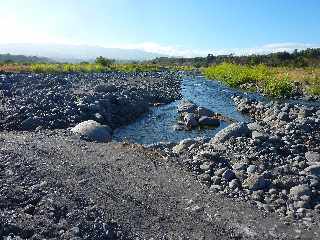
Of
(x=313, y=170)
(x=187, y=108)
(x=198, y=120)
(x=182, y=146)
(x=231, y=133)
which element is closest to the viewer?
(x=313, y=170)

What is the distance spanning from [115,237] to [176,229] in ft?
4.76

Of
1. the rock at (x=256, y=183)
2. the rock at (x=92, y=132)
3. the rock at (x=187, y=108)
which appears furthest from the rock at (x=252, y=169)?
the rock at (x=187, y=108)

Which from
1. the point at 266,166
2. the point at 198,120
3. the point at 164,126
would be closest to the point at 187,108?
the point at 198,120

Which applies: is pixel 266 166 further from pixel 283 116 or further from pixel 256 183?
pixel 283 116

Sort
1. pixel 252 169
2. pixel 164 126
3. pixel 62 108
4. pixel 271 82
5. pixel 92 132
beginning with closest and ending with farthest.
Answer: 1. pixel 252 169
2. pixel 92 132
3. pixel 62 108
4. pixel 164 126
5. pixel 271 82

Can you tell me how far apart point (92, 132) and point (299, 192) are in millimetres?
9494

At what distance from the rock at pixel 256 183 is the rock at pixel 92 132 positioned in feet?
24.5

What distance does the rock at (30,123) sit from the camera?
2095 centimetres

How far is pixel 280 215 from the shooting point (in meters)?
11.7

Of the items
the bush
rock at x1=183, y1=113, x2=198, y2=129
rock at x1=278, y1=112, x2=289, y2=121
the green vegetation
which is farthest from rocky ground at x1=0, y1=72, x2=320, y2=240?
the green vegetation

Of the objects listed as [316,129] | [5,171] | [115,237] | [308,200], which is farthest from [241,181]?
[316,129]

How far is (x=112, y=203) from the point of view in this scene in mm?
11523

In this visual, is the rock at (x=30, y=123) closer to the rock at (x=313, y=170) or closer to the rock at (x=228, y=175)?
the rock at (x=228, y=175)

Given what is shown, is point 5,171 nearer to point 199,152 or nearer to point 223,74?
point 199,152
